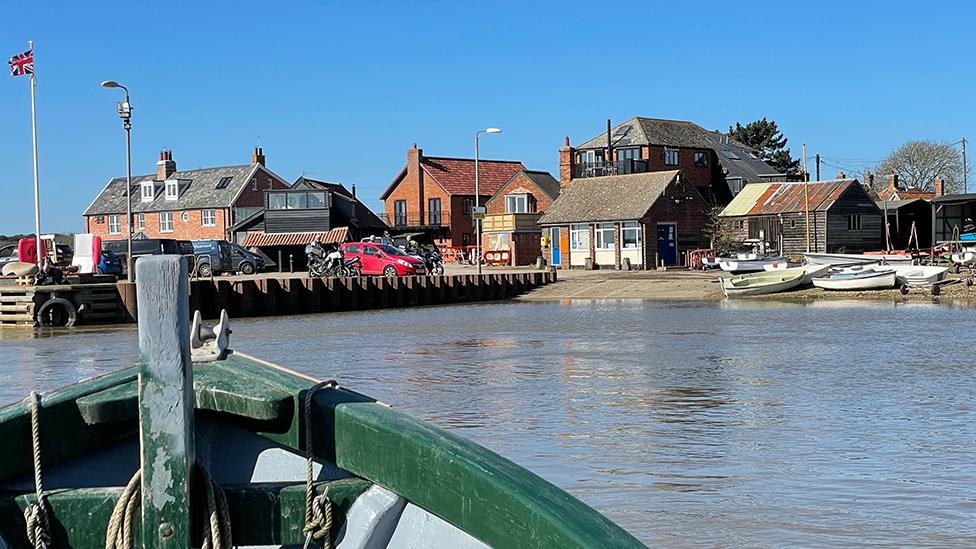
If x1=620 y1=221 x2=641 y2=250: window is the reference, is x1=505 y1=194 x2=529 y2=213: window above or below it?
above

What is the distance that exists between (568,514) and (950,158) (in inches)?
3939

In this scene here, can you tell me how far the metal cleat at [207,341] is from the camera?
3488 mm

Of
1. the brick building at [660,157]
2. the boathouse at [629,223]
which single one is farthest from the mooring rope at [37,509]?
the brick building at [660,157]

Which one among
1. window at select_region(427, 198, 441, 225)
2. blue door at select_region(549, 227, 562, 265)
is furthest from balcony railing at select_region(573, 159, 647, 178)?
window at select_region(427, 198, 441, 225)

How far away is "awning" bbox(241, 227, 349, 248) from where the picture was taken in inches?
2424

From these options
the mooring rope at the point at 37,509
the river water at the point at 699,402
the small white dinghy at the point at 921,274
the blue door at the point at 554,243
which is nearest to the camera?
the mooring rope at the point at 37,509

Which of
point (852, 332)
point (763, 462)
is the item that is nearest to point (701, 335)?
point (852, 332)

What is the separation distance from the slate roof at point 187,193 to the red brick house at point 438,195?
1063 cm

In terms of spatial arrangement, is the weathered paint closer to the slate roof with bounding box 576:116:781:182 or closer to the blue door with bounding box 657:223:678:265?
the blue door with bounding box 657:223:678:265

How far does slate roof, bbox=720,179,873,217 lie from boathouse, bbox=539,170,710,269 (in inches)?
88.4

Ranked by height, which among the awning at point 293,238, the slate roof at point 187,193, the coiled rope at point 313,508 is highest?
the slate roof at point 187,193

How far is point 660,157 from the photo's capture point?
69.4 m

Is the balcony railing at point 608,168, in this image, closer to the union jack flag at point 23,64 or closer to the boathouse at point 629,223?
the boathouse at point 629,223

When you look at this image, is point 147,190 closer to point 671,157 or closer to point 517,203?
point 517,203
